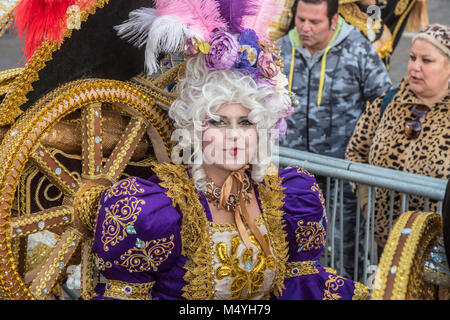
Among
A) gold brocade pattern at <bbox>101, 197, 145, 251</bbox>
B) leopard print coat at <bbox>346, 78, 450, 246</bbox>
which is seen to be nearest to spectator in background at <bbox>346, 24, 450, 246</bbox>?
leopard print coat at <bbox>346, 78, 450, 246</bbox>

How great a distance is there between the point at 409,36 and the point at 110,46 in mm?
9717

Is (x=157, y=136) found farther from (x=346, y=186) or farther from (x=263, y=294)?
(x=346, y=186)

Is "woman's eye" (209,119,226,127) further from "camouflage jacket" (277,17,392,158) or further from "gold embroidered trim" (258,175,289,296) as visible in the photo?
"camouflage jacket" (277,17,392,158)

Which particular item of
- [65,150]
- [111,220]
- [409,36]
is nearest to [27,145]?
[65,150]

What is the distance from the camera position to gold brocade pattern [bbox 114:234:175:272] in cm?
207

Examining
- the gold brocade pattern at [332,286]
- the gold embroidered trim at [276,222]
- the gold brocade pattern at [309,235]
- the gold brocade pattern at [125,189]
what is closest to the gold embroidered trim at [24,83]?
the gold brocade pattern at [125,189]

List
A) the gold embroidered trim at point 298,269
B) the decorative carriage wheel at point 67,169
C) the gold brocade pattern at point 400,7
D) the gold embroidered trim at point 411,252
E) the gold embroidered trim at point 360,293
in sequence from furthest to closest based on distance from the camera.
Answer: the gold brocade pattern at point 400,7
the gold embroidered trim at point 298,269
the gold embroidered trim at point 360,293
the decorative carriage wheel at point 67,169
the gold embroidered trim at point 411,252

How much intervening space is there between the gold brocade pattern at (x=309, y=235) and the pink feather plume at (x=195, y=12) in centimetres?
78

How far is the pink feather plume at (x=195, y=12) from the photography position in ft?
6.93

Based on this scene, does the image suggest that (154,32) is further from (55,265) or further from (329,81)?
(329,81)

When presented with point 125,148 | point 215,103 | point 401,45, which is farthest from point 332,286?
point 401,45

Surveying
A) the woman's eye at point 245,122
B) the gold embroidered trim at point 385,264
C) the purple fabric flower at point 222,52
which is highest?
the purple fabric flower at point 222,52

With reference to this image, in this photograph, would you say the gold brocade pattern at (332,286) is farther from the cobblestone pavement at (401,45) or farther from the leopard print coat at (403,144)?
the cobblestone pavement at (401,45)

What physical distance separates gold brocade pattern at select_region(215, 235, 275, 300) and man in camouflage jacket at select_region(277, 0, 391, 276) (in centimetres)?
206
